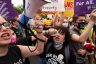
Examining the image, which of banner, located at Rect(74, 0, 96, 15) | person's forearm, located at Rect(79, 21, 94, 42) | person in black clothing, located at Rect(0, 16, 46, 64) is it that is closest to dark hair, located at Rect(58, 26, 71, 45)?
banner, located at Rect(74, 0, 96, 15)

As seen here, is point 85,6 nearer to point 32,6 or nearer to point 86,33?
point 86,33

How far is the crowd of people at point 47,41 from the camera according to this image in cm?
351

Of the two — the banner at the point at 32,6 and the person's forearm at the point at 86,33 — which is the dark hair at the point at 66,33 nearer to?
the person's forearm at the point at 86,33

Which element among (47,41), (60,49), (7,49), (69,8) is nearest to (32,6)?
(7,49)

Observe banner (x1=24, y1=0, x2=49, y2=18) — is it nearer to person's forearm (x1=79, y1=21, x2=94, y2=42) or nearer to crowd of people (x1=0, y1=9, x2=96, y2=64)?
crowd of people (x1=0, y1=9, x2=96, y2=64)

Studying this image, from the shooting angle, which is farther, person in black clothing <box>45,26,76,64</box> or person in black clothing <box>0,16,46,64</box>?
person in black clothing <box>45,26,76,64</box>

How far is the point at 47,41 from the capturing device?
5.18 m

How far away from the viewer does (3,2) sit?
4.11 metres

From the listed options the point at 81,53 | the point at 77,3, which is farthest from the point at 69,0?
the point at 77,3

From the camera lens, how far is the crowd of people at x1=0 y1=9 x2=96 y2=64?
351 centimetres

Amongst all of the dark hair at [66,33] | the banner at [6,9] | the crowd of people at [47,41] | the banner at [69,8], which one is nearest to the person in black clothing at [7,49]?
the crowd of people at [47,41]

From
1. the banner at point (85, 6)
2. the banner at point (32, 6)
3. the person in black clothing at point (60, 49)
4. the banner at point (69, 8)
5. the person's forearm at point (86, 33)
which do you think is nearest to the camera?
the banner at point (32, 6)

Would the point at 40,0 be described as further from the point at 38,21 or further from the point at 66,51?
the point at 66,51

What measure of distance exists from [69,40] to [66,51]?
0.18 m
